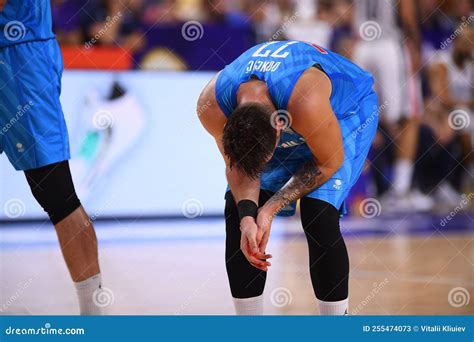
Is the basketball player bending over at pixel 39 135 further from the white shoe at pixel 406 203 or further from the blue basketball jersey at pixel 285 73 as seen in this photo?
the white shoe at pixel 406 203

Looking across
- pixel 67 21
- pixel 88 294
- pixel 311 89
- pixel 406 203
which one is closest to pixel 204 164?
pixel 67 21

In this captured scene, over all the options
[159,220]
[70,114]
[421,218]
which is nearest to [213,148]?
[159,220]

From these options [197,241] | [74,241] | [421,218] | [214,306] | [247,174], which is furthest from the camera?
[421,218]

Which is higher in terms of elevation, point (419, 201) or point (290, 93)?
point (290, 93)

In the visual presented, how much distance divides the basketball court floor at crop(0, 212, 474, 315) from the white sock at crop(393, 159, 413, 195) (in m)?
0.51

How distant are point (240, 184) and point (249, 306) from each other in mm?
531

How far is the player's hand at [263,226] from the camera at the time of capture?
2.81 metres

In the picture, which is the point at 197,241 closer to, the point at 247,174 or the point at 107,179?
the point at 107,179

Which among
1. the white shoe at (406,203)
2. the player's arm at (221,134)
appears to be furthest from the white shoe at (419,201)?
the player's arm at (221,134)

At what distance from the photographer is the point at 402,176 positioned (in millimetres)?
8352

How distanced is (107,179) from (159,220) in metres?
0.66

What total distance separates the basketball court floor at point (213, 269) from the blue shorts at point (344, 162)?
1.03 meters

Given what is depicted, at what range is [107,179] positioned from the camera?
670 centimetres

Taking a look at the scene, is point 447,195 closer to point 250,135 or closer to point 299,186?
point 299,186
